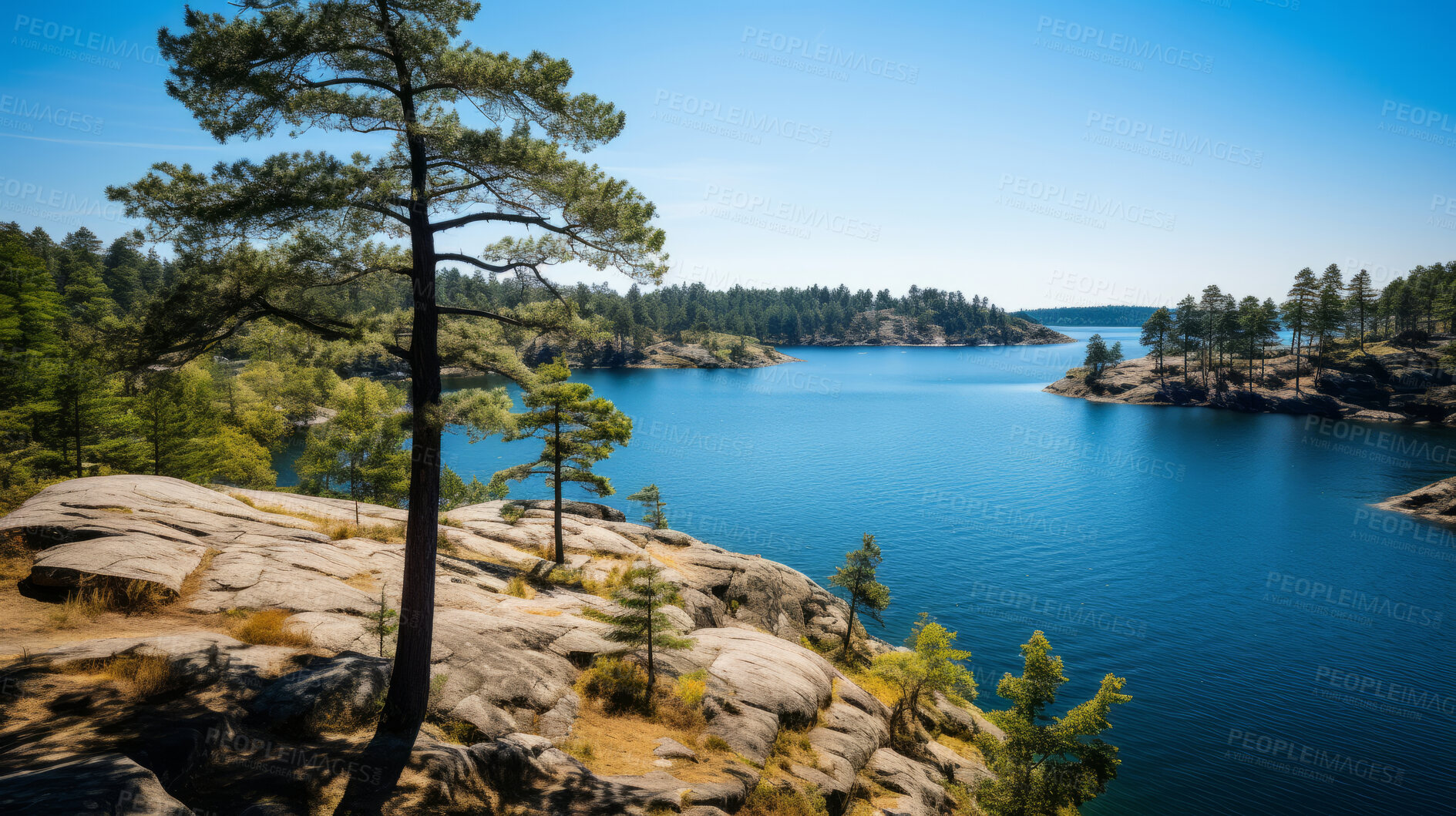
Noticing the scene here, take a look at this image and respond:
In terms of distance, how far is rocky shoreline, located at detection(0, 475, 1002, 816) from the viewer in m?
8.23

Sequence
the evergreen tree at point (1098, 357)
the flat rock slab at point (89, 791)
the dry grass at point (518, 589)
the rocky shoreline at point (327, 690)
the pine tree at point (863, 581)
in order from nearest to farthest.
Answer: the flat rock slab at point (89, 791) → the rocky shoreline at point (327, 690) → the dry grass at point (518, 589) → the pine tree at point (863, 581) → the evergreen tree at point (1098, 357)

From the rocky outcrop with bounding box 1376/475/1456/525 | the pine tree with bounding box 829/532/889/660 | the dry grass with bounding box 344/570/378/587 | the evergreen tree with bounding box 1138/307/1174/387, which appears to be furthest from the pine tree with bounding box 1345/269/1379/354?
the dry grass with bounding box 344/570/378/587

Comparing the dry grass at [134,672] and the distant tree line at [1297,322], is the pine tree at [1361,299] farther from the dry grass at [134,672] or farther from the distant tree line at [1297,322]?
the dry grass at [134,672]

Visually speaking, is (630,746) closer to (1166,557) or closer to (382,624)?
(382,624)

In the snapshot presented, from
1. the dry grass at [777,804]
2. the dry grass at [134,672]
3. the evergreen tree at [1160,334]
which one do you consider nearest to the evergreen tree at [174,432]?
the dry grass at [134,672]

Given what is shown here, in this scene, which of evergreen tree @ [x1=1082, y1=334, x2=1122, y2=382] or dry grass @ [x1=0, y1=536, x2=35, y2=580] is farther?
evergreen tree @ [x1=1082, y1=334, x2=1122, y2=382]

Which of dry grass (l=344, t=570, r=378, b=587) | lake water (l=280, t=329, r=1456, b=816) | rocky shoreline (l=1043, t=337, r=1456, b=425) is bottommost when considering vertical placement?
lake water (l=280, t=329, r=1456, b=816)

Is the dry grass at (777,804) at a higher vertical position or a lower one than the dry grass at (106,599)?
lower

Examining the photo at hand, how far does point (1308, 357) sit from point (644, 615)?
136359 mm

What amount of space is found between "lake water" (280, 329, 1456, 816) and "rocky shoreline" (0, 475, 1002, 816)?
1295 cm

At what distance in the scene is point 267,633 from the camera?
Result: 486 inches

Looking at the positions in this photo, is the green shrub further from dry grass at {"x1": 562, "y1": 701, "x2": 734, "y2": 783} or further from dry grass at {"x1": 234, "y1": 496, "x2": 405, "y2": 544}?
dry grass at {"x1": 234, "y1": 496, "x2": 405, "y2": 544}

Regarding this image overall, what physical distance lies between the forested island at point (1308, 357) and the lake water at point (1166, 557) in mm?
9667

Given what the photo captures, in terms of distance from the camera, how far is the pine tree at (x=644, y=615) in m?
15.6
